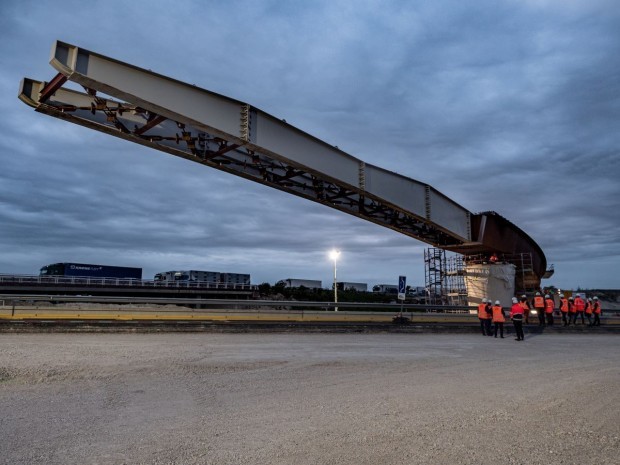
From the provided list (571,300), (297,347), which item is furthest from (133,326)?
(571,300)

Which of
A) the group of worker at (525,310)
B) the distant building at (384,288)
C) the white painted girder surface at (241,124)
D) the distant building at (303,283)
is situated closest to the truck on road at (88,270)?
the distant building at (303,283)

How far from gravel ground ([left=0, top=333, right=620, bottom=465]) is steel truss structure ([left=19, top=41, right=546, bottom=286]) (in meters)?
6.57

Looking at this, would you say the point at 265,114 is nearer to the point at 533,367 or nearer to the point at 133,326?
the point at 133,326

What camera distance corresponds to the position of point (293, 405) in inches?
258

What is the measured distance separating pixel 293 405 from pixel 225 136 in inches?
390

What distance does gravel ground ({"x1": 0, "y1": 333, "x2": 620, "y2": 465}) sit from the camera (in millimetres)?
4711

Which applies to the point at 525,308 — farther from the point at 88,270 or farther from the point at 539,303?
the point at 88,270

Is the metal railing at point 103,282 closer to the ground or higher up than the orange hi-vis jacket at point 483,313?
higher up

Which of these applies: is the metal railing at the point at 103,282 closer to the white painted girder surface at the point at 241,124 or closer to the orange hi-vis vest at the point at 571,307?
the white painted girder surface at the point at 241,124

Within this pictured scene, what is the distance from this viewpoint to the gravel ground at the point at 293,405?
4711 millimetres

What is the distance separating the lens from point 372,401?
22.4 feet

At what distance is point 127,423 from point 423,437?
11.9ft

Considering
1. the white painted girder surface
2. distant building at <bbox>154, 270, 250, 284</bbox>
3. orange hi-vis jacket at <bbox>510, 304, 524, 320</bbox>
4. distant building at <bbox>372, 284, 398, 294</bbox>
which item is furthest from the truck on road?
orange hi-vis jacket at <bbox>510, 304, 524, 320</bbox>

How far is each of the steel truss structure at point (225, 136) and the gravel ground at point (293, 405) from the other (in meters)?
6.57
